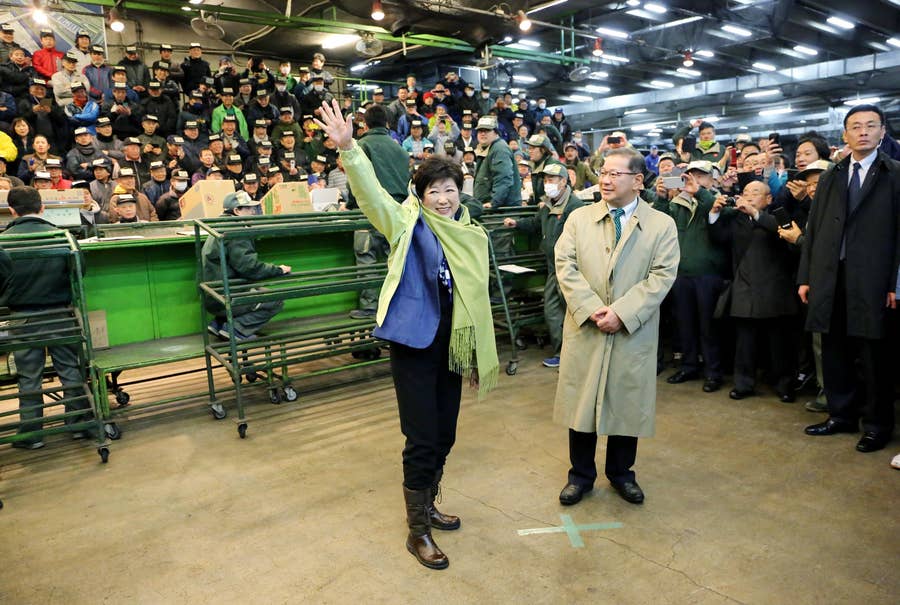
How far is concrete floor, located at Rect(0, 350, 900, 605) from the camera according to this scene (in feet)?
8.32

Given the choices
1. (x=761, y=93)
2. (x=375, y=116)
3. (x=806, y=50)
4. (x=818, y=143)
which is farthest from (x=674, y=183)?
(x=761, y=93)

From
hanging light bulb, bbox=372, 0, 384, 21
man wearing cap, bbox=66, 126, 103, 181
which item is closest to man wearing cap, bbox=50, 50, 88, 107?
man wearing cap, bbox=66, 126, 103, 181

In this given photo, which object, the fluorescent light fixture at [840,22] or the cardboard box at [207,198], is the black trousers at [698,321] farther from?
the fluorescent light fixture at [840,22]

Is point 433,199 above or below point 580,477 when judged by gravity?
above

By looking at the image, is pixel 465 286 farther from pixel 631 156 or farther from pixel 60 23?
pixel 60 23

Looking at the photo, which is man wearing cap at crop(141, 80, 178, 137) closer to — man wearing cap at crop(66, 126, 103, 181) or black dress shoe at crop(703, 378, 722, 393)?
man wearing cap at crop(66, 126, 103, 181)

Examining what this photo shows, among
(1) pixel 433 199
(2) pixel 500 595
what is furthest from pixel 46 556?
(1) pixel 433 199

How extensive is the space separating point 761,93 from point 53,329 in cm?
2086

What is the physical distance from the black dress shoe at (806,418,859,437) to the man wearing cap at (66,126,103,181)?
8.10m

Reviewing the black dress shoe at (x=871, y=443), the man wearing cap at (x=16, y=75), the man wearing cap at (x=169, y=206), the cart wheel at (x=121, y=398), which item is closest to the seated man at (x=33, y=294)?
the cart wheel at (x=121, y=398)

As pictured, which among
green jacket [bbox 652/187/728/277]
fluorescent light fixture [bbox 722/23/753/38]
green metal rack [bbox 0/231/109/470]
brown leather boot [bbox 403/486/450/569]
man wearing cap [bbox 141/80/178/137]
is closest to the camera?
brown leather boot [bbox 403/486/450/569]

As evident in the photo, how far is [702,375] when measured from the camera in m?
5.32

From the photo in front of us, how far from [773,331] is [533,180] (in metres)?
2.86

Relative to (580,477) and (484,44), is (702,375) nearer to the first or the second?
(580,477)
